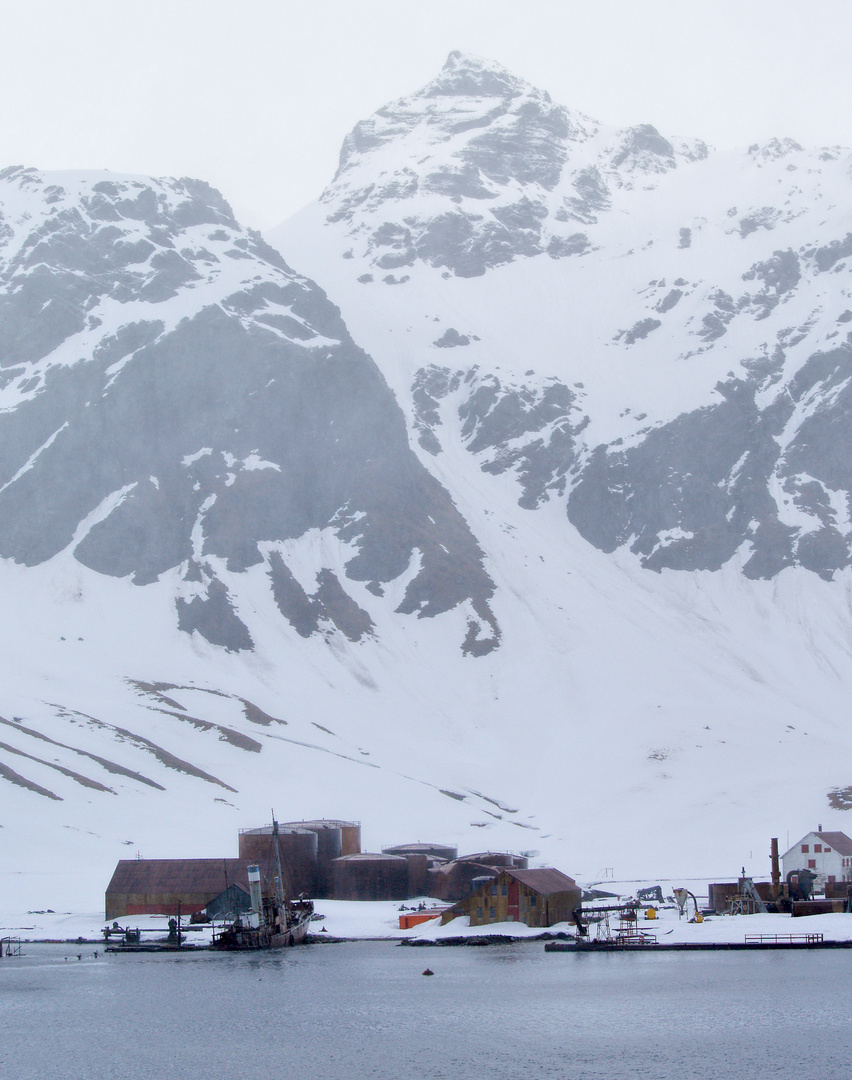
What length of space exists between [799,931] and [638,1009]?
29485mm

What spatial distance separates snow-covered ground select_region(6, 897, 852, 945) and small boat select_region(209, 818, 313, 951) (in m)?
3.61

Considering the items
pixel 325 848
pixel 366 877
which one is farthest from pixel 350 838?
pixel 366 877

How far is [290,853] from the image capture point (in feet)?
335

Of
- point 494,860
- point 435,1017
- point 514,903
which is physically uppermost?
point 494,860

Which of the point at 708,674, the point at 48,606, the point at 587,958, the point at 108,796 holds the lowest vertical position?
the point at 587,958

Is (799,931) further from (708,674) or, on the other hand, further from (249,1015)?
(708,674)

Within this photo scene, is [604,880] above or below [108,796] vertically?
below

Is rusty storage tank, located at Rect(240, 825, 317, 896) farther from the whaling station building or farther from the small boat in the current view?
the small boat

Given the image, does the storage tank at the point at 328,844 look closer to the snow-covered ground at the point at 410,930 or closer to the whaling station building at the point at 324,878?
the whaling station building at the point at 324,878

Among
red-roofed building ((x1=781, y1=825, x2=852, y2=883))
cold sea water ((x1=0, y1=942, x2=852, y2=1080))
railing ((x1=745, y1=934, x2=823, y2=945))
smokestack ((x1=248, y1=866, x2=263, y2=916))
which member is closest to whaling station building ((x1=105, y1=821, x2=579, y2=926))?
smokestack ((x1=248, y1=866, x2=263, y2=916))

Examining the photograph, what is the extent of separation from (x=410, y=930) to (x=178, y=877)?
17254 mm

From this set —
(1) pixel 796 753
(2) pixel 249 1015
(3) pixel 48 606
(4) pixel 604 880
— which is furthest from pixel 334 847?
(3) pixel 48 606

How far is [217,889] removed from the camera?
3713 inches

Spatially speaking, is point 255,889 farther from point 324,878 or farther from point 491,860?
point 491,860
